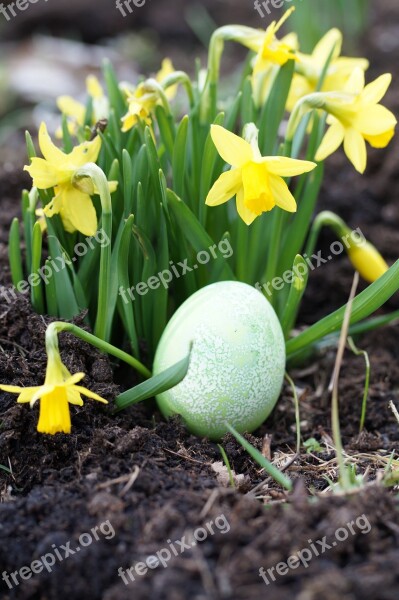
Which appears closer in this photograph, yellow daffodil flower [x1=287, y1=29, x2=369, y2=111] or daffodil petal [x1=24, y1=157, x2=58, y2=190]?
daffodil petal [x1=24, y1=157, x2=58, y2=190]

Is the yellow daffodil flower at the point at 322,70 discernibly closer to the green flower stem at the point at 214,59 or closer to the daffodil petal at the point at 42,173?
the green flower stem at the point at 214,59

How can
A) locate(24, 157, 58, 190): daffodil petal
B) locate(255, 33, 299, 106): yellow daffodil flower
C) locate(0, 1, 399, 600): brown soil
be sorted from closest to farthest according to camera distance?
locate(0, 1, 399, 600): brown soil → locate(24, 157, 58, 190): daffodil petal → locate(255, 33, 299, 106): yellow daffodil flower

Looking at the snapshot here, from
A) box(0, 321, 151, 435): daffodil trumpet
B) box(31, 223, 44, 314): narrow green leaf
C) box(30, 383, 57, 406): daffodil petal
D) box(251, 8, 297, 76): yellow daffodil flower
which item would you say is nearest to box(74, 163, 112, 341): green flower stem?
box(31, 223, 44, 314): narrow green leaf

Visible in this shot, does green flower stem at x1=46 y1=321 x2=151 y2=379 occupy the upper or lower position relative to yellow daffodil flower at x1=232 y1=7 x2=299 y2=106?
lower

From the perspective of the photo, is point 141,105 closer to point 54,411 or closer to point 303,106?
point 303,106

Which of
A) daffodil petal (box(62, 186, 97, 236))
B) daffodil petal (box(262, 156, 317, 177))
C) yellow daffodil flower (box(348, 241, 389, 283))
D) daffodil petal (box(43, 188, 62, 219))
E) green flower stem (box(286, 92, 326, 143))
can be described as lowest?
yellow daffodil flower (box(348, 241, 389, 283))

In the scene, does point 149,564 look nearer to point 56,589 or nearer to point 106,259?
point 56,589

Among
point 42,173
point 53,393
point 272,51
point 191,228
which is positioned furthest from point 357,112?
point 53,393

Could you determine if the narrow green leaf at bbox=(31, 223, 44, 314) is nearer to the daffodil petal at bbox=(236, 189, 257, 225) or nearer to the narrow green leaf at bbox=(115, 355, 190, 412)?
the narrow green leaf at bbox=(115, 355, 190, 412)
